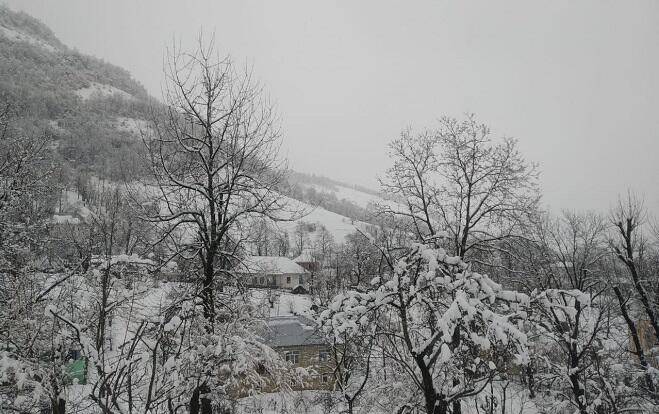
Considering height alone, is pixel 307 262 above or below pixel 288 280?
above

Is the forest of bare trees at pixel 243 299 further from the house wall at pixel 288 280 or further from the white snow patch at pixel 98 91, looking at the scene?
the white snow patch at pixel 98 91

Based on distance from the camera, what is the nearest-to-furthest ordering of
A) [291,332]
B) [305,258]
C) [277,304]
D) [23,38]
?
[291,332]
[277,304]
[305,258]
[23,38]

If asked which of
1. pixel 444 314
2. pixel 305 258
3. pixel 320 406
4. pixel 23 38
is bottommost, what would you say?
pixel 320 406

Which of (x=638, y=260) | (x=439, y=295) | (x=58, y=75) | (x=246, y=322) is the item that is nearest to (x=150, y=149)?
(x=246, y=322)

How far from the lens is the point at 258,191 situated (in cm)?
930

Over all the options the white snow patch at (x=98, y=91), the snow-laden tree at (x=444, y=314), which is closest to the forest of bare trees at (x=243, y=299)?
the snow-laden tree at (x=444, y=314)

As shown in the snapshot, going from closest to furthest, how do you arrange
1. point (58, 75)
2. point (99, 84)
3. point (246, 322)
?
point (246, 322)
point (58, 75)
point (99, 84)

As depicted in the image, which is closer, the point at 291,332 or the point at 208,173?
the point at 208,173

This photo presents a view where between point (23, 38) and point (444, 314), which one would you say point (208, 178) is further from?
point (23, 38)

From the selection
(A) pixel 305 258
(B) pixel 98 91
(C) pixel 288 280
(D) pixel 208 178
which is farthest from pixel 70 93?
(D) pixel 208 178

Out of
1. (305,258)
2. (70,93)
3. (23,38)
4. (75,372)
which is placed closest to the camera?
(75,372)

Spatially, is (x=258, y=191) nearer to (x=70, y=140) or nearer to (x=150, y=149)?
(x=150, y=149)

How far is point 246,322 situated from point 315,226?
99.0 meters

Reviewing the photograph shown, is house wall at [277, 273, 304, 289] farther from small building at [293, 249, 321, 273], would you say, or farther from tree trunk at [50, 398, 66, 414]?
tree trunk at [50, 398, 66, 414]
